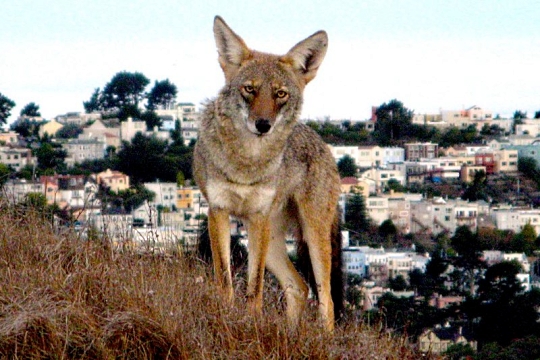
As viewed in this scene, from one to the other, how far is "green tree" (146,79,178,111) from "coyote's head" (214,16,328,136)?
103 m

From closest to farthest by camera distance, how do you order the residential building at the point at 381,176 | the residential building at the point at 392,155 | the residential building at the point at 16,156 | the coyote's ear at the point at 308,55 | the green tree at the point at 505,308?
the coyote's ear at the point at 308,55 < the green tree at the point at 505,308 < the residential building at the point at 16,156 < the residential building at the point at 381,176 < the residential building at the point at 392,155

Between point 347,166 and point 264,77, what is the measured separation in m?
84.4

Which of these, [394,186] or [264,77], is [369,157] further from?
[264,77]

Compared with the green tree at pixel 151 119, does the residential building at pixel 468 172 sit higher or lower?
lower

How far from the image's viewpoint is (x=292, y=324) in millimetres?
5664

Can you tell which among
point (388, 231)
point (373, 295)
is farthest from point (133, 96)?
point (373, 295)

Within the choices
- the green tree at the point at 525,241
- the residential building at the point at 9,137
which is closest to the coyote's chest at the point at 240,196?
the green tree at the point at 525,241

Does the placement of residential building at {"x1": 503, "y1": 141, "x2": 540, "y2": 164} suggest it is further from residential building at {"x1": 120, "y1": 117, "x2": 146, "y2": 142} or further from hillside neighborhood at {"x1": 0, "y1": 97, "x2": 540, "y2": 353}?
residential building at {"x1": 120, "y1": 117, "x2": 146, "y2": 142}

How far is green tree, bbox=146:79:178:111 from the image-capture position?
109 m

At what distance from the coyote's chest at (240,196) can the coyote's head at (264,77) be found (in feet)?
1.15

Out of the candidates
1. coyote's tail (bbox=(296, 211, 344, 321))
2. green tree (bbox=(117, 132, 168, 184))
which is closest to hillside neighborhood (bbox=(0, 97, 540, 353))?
green tree (bbox=(117, 132, 168, 184))

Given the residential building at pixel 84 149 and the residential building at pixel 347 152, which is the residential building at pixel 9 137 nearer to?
the residential building at pixel 84 149

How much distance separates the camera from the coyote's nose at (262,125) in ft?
20.6

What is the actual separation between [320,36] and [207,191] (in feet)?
3.67
